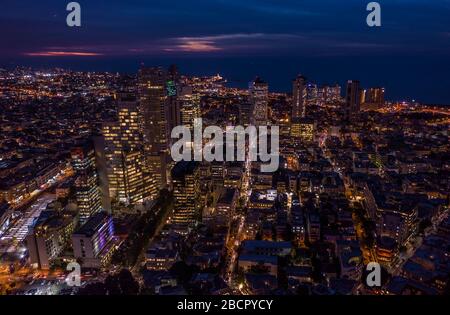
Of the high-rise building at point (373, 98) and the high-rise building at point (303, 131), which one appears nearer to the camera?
the high-rise building at point (303, 131)

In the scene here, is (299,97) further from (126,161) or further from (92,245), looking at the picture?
(92,245)

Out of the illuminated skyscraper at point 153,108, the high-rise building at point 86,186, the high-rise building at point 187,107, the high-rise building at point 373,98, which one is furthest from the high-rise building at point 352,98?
the high-rise building at point 86,186

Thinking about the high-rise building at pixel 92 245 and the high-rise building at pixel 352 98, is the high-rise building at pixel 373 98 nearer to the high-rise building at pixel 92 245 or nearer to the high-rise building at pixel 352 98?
the high-rise building at pixel 352 98
